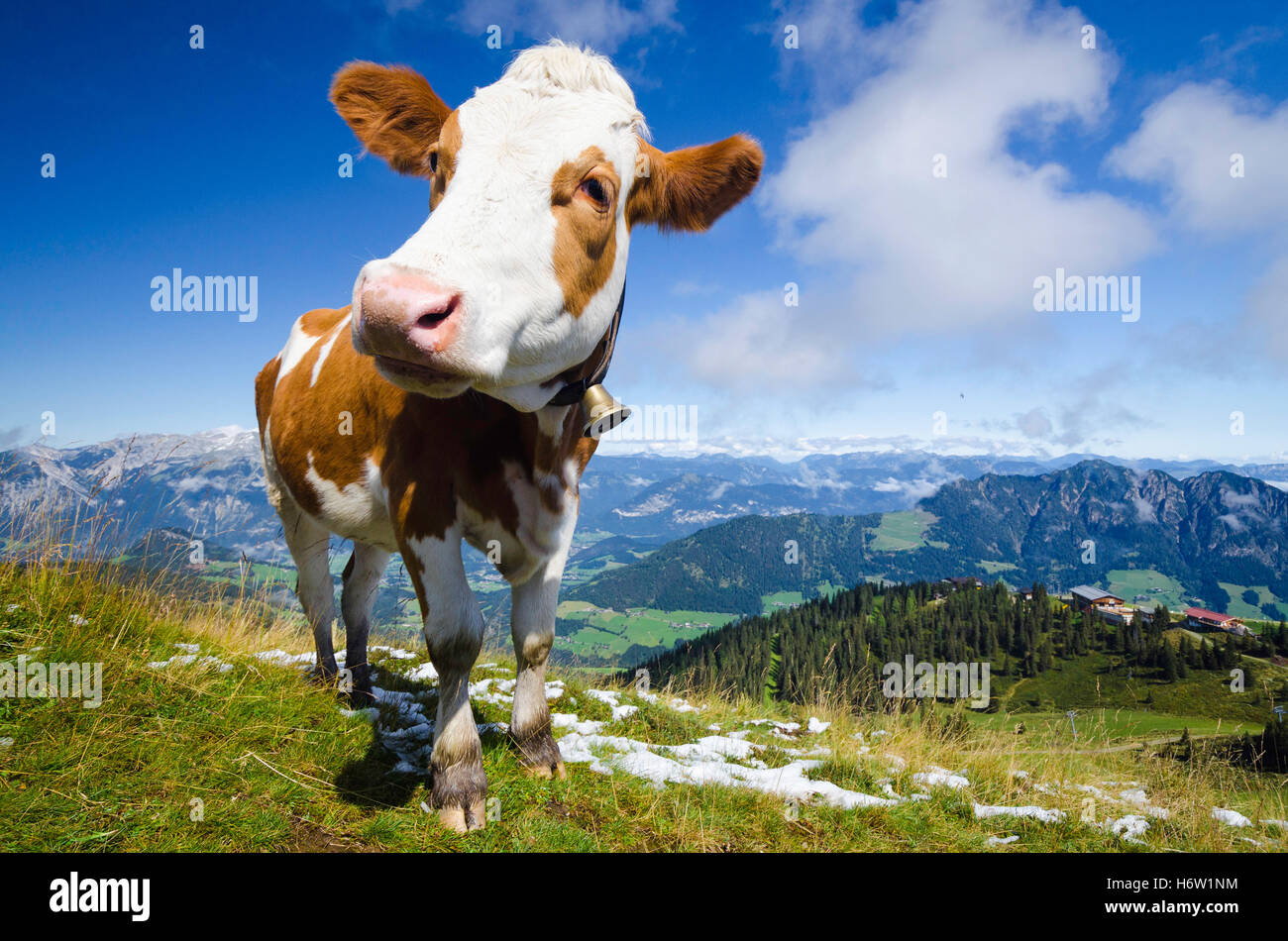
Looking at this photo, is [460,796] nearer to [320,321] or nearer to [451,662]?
[451,662]

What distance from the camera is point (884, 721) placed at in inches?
356

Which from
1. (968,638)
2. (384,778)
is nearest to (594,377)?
(384,778)

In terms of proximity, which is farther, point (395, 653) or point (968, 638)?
point (968, 638)

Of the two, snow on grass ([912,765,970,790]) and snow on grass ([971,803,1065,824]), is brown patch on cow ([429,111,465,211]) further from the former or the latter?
snow on grass ([912,765,970,790])

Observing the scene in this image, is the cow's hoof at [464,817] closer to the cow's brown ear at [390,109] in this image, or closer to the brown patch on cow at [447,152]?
the brown patch on cow at [447,152]

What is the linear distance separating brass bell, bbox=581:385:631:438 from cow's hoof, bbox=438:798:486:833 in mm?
2316

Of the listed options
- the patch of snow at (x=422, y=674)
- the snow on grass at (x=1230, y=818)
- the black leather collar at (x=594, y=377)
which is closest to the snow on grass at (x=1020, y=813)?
the snow on grass at (x=1230, y=818)

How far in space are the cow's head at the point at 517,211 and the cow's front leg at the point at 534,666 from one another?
1621 mm

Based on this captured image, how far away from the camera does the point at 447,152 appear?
2973 millimetres

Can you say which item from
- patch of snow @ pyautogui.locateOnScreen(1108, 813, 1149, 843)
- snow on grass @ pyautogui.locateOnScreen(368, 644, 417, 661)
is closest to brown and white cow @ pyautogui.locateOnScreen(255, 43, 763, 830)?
snow on grass @ pyautogui.locateOnScreen(368, 644, 417, 661)

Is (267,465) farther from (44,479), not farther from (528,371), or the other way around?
(528,371)

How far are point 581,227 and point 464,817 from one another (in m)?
3.27
